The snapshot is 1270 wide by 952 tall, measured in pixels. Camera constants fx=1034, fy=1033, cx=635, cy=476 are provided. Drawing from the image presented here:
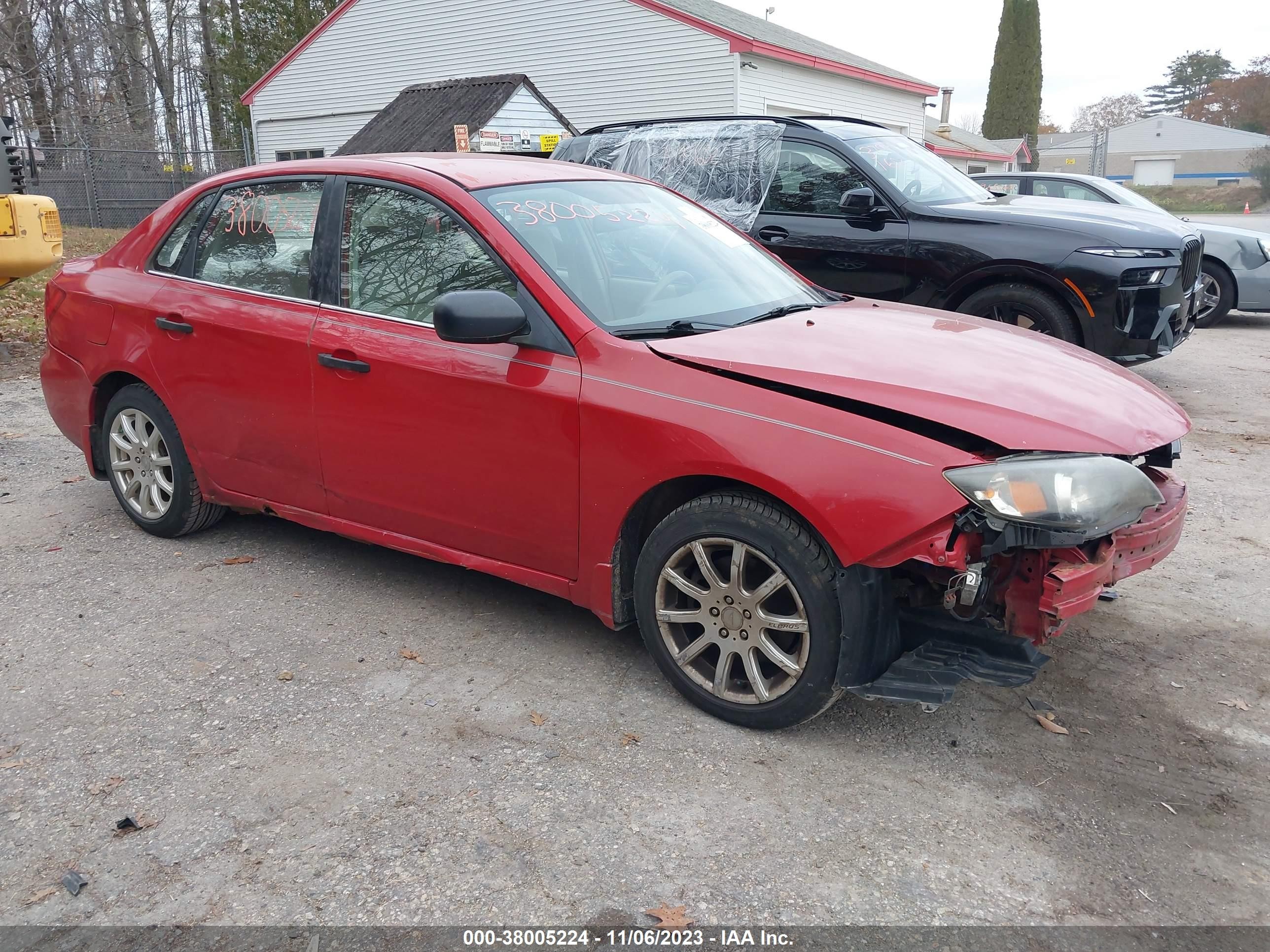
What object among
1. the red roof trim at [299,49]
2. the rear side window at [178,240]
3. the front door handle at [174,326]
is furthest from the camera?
the red roof trim at [299,49]

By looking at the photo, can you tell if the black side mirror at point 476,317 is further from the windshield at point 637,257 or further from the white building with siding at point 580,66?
the white building with siding at point 580,66

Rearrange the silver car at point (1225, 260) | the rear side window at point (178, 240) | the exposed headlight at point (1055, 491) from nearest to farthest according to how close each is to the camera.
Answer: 1. the exposed headlight at point (1055, 491)
2. the rear side window at point (178, 240)
3. the silver car at point (1225, 260)

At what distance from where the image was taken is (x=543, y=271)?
3.56 meters

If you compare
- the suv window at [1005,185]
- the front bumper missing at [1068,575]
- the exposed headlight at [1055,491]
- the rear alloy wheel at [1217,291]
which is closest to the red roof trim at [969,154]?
the suv window at [1005,185]

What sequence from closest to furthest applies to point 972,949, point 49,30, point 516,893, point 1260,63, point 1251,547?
point 972,949, point 516,893, point 1251,547, point 49,30, point 1260,63

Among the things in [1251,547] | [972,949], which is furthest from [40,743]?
[1251,547]

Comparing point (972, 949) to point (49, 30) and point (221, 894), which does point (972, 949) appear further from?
point (49, 30)

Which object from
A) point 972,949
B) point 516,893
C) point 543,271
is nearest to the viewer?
point 972,949

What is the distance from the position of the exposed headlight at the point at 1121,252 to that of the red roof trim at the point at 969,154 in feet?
85.8

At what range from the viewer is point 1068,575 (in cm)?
287

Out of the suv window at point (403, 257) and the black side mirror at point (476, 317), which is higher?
the suv window at point (403, 257)

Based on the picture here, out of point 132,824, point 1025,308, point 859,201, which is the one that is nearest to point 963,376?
point 132,824

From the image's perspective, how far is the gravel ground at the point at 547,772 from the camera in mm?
2555

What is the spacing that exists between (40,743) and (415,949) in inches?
64.0
